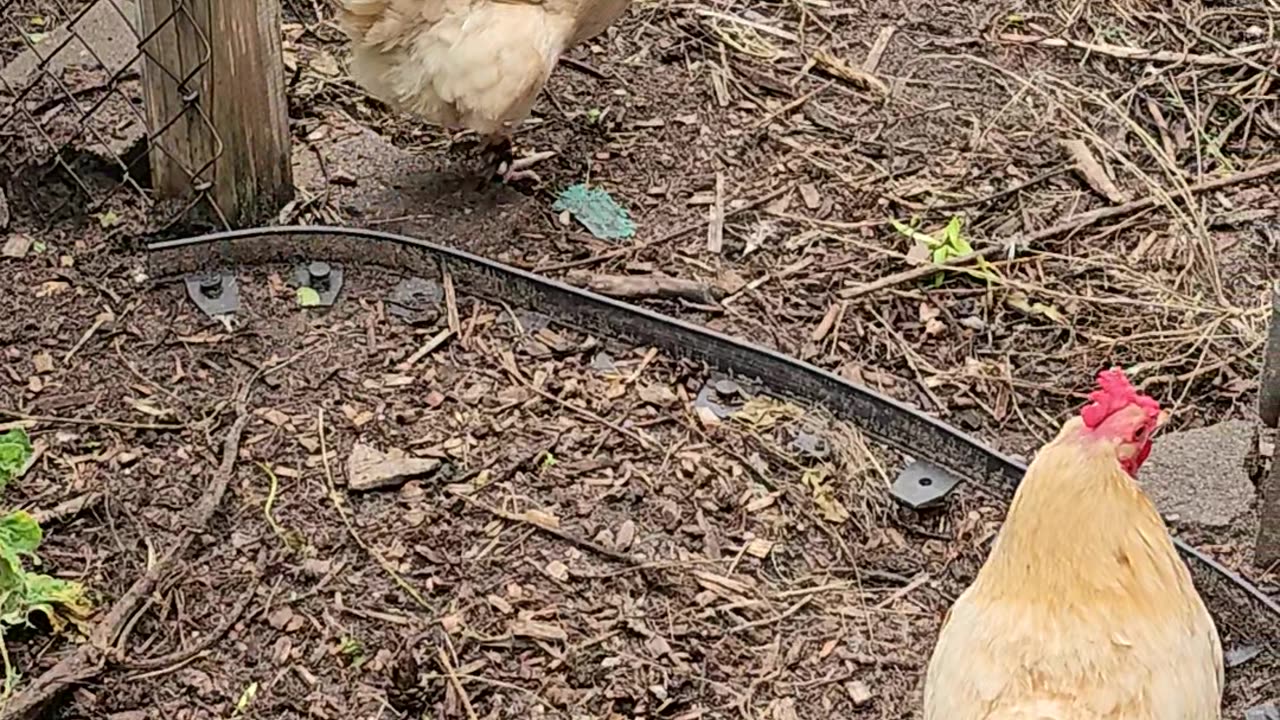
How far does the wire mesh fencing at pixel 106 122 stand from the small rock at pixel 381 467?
2.94ft

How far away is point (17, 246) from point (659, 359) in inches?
63.8

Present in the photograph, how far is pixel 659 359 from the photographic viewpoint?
11.7 ft

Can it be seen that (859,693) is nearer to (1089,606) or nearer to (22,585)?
(1089,606)

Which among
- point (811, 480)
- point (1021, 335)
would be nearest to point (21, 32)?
point (811, 480)

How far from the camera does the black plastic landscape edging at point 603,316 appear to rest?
3256mm

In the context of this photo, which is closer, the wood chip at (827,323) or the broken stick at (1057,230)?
the wood chip at (827,323)

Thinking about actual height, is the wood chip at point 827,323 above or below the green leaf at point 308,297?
below

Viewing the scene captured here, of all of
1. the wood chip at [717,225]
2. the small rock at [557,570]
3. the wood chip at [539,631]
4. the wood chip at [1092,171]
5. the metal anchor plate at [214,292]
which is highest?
the metal anchor plate at [214,292]

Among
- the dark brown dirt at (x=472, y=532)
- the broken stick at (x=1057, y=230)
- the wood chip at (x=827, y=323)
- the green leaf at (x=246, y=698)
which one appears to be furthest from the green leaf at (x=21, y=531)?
the broken stick at (x=1057, y=230)

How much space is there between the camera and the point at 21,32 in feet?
13.6

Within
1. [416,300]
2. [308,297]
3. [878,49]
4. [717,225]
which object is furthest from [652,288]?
[878,49]

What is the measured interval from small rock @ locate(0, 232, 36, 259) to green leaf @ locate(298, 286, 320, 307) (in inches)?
27.4

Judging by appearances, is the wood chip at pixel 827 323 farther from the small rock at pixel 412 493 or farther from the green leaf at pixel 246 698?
the green leaf at pixel 246 698

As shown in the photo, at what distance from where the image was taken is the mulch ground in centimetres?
288
